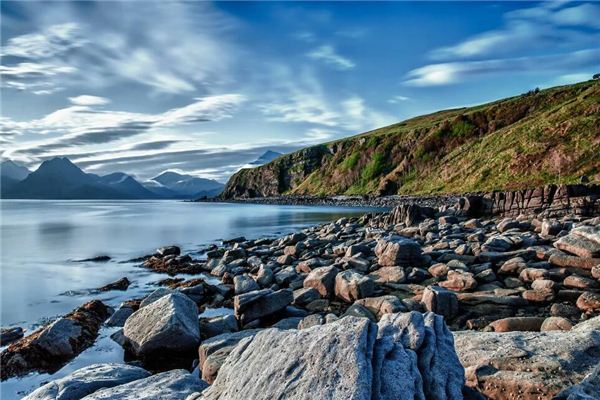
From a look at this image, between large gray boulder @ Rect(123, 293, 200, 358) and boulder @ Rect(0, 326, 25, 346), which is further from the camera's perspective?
boulder @ Rect(0, 326, 25, 346)

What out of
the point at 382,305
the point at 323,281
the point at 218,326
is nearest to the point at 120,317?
the point at 218,326

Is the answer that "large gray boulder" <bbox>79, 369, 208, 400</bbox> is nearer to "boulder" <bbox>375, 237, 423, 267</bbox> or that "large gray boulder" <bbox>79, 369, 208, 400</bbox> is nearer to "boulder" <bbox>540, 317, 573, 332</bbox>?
"boulder" <bbox>540, 317, 573, 332</bbox>

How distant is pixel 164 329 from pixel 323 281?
557cm

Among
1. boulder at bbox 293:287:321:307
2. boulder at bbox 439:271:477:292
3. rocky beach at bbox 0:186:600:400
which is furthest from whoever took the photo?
boulder at bbox 293:287:321:307

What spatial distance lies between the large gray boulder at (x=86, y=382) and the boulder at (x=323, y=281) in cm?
709

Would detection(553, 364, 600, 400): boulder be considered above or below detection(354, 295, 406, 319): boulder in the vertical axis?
above

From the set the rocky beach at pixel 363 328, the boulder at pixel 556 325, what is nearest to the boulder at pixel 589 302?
the rocky beach at pixel 363 328

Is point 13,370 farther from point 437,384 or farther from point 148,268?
point 148,268

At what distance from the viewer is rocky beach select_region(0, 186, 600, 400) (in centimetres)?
476

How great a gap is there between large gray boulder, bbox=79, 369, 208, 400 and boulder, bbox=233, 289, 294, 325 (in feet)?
16.0

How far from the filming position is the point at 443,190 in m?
77.1

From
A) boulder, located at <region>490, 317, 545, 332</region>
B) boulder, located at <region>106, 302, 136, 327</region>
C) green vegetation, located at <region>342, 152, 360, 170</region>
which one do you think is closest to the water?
boulder, located at <region>106, 302, 136, 327</region>

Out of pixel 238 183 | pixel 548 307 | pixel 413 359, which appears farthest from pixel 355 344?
pixel 238 183

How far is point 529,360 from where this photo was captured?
617cm
